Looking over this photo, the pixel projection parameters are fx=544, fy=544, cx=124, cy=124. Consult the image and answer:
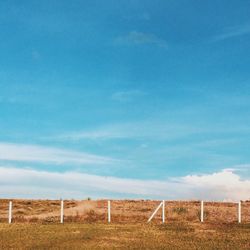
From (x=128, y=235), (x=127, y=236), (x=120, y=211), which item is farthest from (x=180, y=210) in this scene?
(x=127, y=236)

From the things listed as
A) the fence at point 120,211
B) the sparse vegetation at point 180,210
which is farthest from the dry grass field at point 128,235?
the sparse vegetation at point 180,210

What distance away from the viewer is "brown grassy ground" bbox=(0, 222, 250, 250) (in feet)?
102

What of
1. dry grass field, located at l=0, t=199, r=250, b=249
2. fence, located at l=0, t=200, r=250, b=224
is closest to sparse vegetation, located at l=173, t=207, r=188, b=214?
fence, located at l=0, t=200, r=250, b=224

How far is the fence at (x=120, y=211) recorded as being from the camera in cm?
4866

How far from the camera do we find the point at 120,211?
5788 centimetres

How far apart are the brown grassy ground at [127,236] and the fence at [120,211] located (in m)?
5.92

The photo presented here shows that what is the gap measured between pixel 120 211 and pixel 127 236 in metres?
23.2

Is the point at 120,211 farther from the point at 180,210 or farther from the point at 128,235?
the point at 128,235

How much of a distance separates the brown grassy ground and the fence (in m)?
5.92

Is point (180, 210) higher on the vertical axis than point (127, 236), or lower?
higher

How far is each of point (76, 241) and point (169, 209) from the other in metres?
27.7

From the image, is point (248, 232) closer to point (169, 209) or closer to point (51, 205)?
point (169, 209)

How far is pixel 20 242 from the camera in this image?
3253cm

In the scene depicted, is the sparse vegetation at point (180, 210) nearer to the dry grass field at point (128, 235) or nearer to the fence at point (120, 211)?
the fence at point (120, 211)
